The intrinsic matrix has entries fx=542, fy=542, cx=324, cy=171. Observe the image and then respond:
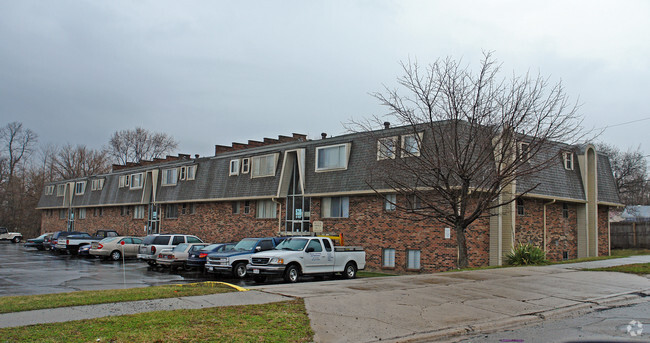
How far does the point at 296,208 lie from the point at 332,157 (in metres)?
3.92

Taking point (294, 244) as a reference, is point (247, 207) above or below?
above

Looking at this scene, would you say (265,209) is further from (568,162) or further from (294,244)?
(568,162)

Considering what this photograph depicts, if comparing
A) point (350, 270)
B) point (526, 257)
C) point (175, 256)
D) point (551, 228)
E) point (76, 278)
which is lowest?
point (76, 278)

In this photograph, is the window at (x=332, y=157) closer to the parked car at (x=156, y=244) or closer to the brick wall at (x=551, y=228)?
the parked car at (x=156, y=244)

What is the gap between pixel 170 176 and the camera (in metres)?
41.3

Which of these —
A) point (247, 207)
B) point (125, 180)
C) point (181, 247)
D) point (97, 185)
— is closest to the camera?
point (181, 247)

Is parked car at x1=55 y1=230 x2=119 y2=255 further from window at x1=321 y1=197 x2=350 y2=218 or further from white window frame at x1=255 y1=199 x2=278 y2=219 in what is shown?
window at x1=321 y1=197 x2=350 y2=218

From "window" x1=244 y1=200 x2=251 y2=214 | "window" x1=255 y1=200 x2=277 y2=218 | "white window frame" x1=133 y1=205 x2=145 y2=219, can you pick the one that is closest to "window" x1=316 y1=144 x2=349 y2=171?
"window" x1=255 y1=200 x2=277 y2=218

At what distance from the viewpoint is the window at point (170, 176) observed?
1600 inches

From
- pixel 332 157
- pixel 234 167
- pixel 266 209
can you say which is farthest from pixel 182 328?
pixel 234 167

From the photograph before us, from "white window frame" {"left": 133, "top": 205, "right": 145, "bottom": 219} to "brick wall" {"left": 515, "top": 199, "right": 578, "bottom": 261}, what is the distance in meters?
31.3

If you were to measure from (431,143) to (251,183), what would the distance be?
13.7m

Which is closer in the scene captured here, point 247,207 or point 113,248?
point 113,248

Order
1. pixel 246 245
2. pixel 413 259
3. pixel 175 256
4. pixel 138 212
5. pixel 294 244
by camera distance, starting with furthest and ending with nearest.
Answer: pixel 138 212 < pixel 413 259 < pixel 175 256 < pixel 246 245 < pixel 294 244
